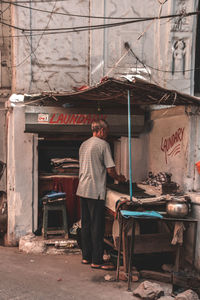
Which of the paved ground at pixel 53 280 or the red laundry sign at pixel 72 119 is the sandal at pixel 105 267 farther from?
the red laundry sign at pixel 72 119

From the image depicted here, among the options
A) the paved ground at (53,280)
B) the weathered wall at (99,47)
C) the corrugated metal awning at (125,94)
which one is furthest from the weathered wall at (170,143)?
the paved ground at (53,280)

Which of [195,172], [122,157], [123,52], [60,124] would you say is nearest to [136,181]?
[122,157]

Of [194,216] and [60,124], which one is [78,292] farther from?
[60,124]

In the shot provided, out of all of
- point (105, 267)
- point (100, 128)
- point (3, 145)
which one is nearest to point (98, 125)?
point (100, 128)

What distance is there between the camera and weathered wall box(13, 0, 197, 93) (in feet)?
21.1

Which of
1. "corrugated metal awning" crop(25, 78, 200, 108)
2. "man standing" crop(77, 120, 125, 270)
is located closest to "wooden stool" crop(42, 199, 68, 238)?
"man standing" crop(77, 120, 125, 270)

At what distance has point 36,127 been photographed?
5852mm

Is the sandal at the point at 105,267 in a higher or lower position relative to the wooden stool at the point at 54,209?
lower

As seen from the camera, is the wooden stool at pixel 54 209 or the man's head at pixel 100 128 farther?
the wooden stool at pixel 54 209

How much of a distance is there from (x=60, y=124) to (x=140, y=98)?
5.75 feet

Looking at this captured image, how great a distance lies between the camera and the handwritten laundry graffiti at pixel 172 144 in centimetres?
559

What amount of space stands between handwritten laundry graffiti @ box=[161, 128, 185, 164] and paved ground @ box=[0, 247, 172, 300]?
2558 millimetres

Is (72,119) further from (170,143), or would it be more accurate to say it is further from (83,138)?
(170,143)

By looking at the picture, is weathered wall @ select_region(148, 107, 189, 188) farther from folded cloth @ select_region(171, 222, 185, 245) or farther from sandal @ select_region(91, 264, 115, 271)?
sandal @ select_region(91, 264, 115, 271)
